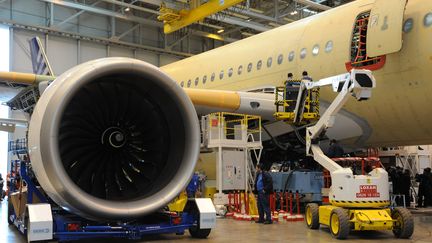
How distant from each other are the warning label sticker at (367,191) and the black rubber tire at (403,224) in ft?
1.24

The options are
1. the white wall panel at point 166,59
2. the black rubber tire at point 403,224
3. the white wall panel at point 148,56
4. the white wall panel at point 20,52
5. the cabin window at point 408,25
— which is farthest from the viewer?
the white wall panel at point 166,59

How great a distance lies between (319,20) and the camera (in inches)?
416

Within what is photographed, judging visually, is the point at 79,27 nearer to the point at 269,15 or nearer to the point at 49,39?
the point at 49,39

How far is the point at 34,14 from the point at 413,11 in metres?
17.6

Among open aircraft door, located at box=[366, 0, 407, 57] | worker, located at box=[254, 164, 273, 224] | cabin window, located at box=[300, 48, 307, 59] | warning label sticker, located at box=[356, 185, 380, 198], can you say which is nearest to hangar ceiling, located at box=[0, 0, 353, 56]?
cabin window, located at box=[300, 48, 307, 59]

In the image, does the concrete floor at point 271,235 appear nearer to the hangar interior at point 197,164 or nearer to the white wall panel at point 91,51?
the hangar interior at point 197,164

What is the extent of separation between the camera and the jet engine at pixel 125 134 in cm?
526

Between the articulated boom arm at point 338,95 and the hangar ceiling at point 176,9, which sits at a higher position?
the hangar ceiling at point 176,9

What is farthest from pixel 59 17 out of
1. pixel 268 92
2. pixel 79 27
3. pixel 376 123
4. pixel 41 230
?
pixel 41 230

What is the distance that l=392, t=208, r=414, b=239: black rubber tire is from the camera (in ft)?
22.5

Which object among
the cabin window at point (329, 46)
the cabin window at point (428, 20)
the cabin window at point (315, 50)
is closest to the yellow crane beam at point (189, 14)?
the cabin window at point (315, 50)

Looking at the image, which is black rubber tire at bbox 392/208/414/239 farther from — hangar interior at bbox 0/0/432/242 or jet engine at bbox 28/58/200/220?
jet engine at bbox 28/58/200/220

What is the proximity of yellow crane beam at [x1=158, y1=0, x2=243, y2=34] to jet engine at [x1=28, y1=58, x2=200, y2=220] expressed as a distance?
38.9 ft

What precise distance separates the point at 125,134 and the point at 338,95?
331cm
